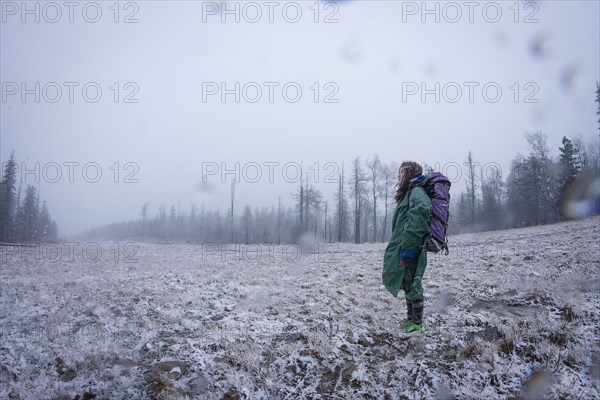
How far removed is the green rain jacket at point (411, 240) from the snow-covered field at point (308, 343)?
960 millimetres

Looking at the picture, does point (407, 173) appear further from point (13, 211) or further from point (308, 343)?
point (13, 211)

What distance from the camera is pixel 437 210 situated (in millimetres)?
4320

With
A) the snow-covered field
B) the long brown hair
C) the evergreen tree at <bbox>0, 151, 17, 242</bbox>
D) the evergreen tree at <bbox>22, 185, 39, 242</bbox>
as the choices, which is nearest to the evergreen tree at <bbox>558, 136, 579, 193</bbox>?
the snow-covered field

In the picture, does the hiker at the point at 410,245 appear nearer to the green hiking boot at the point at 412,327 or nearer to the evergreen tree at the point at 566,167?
the green hiking boot at the point at 412,327

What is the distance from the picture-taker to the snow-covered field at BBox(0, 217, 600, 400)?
3.41 metres

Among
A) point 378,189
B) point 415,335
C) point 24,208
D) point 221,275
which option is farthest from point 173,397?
point 24,208

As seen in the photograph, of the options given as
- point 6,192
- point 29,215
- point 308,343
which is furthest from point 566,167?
point 29,215

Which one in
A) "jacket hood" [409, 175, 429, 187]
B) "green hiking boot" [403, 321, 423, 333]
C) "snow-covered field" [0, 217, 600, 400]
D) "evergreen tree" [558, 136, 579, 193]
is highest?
"evergreen tree" [558, 136, 579, 193]

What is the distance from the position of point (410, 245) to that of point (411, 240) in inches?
3.2

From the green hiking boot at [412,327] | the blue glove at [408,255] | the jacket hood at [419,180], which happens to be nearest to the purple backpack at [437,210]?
the jacket hood at [419,180]

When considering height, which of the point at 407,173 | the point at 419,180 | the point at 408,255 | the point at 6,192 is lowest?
the point at 408,255

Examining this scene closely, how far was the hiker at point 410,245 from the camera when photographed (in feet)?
13.8

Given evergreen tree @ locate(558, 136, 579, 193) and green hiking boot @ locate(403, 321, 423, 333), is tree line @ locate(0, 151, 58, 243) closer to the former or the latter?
green hiking boot @ locate(403, 321, 423, 333)

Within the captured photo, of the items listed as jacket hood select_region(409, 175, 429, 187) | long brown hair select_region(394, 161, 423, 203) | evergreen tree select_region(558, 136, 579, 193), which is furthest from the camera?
evergreen tree select_region(558, 136, 579, 193)
